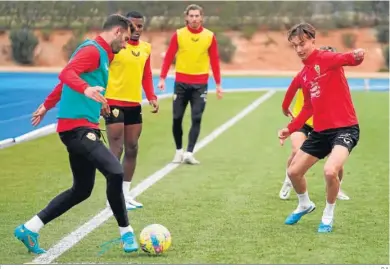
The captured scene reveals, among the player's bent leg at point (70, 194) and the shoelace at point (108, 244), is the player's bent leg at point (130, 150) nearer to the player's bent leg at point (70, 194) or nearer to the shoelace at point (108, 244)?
the shoelace at point (108, 244)

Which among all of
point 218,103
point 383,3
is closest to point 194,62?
point 218,103

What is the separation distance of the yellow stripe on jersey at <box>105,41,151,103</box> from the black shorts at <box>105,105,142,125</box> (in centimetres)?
10

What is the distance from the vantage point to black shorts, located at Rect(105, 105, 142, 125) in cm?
992

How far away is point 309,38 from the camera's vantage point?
866cm

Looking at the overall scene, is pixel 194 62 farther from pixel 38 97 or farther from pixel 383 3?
pixel 383 3

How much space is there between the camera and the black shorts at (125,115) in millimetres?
9922

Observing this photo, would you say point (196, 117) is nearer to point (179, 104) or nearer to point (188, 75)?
point (179, 104)

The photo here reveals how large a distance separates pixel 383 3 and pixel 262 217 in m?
54.5

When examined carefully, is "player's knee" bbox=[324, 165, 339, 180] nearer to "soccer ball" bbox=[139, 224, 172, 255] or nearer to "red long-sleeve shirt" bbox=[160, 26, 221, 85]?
"soccer ball" bbox=[139, 224, 172, 255]

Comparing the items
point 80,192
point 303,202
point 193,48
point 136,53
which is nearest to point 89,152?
point 80,192

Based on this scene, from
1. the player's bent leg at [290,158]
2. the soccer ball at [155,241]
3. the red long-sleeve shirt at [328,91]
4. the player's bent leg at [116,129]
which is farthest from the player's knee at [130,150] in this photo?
the soccer ball at [155,241]

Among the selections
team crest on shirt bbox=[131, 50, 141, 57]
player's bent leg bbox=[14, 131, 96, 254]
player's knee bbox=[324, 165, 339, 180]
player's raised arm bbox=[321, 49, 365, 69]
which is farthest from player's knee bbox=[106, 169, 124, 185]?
team crest on shirt bbox=[131, 50, 141, 57]

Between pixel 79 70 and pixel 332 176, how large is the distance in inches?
101

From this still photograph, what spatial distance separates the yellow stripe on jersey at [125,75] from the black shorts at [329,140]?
2.07m
